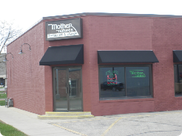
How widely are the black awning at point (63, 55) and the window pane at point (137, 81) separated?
295 centimetres

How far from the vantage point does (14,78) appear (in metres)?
20.1

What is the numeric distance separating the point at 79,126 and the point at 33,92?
6.17 m

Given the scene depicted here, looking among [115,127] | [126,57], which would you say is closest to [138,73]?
[126,57]

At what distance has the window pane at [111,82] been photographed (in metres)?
13.2

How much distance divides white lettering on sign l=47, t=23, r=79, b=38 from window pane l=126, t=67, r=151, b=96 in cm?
361

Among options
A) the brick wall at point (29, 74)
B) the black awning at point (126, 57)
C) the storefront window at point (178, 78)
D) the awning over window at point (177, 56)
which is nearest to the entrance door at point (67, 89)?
the brick wall at point (29, 74)

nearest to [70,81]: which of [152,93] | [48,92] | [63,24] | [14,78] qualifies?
[48,92]

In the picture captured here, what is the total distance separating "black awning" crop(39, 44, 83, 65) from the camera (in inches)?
488

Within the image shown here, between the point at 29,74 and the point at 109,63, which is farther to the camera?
the point at 29,74

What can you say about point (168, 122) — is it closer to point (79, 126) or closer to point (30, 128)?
point (79, 126)

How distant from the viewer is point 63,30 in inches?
524

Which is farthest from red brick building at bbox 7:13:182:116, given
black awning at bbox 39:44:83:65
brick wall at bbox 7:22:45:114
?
brick wall at bbox 7:22:45:114

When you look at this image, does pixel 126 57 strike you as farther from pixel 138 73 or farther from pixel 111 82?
pixel 111 82

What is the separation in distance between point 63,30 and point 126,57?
3.68 meters
